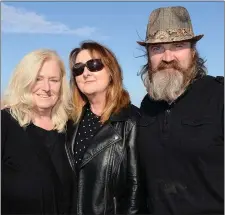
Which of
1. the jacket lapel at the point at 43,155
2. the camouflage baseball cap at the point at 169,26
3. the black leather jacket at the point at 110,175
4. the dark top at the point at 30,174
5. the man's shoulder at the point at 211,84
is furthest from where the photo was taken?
the camouflage baseball cap at the point at 169,26

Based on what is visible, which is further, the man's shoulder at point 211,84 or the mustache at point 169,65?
the mustache at point 169,65

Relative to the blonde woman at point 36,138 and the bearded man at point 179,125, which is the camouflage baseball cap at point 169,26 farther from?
the blonde woman at point 36,138

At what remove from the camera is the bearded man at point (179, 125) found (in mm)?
3896

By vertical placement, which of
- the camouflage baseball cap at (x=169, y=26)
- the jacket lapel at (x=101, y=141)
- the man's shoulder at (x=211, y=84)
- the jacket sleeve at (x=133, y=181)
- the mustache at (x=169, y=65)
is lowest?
the jacket sleeve at (x=133, y=181)

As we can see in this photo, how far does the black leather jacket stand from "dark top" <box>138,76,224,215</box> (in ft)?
0.54

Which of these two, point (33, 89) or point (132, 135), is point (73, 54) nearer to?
point (33, 89)

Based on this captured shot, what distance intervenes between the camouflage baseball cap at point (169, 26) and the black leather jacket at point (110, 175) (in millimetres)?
1098

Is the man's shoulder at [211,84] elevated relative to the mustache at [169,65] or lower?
lower

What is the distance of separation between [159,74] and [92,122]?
1.04 meters

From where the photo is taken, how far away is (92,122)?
4691 mm

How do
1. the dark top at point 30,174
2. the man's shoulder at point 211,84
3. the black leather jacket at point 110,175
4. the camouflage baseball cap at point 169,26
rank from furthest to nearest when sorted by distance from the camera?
the camouflage baseball cap at point 169,26 < the black leather jacket at point 110,175 < the man's shoulder at point 211,84 < the dark top at point 30,174

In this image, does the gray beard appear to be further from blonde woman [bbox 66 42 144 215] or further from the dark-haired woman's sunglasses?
the dark-haired woman's sunglasses

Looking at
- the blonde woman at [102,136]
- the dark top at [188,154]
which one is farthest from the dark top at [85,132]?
the dark top at [188,154]

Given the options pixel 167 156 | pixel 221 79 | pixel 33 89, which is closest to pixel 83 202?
pixel 167 156
